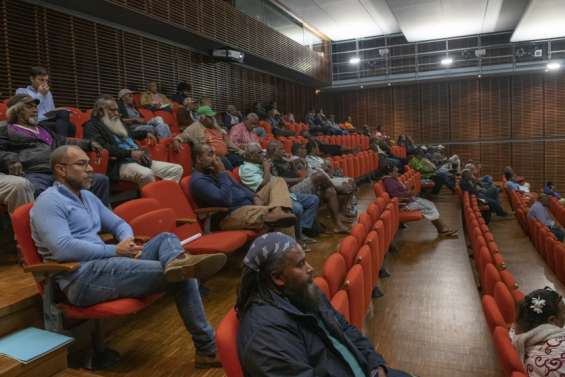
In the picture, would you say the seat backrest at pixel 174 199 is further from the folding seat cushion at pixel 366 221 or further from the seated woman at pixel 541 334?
the seated woman at pixel 541 334

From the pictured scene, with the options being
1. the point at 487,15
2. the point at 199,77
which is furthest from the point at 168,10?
the point at 487,15

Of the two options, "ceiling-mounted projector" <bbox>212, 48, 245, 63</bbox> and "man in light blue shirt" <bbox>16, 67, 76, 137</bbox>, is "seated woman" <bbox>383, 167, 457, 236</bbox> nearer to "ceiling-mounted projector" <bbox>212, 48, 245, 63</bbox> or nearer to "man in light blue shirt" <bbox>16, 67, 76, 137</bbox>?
"man in light blue shirt" <bbox>16, 67, 76, 137</bbox>

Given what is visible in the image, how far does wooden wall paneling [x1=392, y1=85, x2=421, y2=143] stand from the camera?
9.16 meters

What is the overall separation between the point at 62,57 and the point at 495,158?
8.03 metres

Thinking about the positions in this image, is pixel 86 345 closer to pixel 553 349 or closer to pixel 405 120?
pixel 553 349

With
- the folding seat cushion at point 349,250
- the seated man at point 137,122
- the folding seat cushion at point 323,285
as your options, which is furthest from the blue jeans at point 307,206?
the folding seat cushion at point 323,285

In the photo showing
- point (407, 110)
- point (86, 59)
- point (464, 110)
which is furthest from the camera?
point (407, 110)

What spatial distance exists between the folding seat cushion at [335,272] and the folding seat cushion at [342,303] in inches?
2.5

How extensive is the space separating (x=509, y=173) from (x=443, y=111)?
2.55 metres

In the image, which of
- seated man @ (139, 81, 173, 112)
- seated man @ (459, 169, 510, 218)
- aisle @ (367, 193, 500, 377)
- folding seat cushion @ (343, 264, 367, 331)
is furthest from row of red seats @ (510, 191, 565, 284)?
seated man @ (139, 81, 173, 112)

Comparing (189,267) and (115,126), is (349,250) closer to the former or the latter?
(189,267)

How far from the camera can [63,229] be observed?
1.27 metres

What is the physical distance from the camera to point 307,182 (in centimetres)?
298

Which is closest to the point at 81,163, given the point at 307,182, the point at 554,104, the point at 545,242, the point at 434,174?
the point at 307,182
